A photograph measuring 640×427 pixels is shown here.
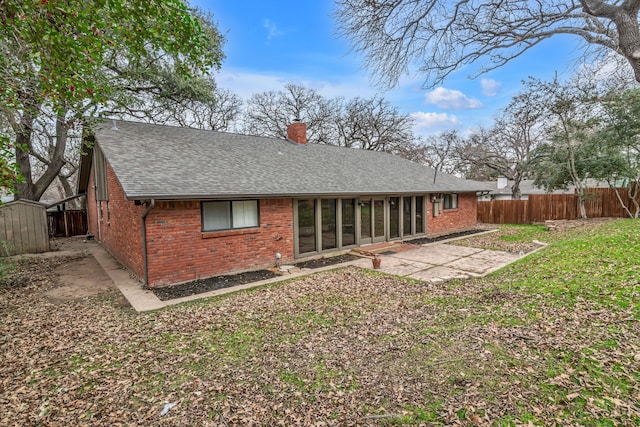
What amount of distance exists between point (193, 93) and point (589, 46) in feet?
51.6

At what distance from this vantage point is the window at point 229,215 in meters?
7.91

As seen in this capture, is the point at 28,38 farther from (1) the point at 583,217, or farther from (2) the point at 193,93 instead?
(1) the point at 583,217

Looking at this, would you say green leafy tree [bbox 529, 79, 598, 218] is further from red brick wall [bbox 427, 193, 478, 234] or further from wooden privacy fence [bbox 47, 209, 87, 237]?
wooden privacy fence [bbox 47, 209, 87, 237]

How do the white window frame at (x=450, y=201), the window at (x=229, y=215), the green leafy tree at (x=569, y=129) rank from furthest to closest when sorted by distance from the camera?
1. the white window frame at (x=450, y=201)
2. the green leafy tree at (x=569, y=129)
3. the window at (x=229, y=215)

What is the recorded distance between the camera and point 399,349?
13.0 feet

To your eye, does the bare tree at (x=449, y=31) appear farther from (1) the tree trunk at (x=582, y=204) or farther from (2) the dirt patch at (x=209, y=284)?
(1) the tree trunk at (x=582, y=204)

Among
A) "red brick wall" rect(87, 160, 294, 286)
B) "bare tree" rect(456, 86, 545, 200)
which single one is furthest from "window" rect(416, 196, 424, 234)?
"bare tree" rect(456, 86, 545, 200)

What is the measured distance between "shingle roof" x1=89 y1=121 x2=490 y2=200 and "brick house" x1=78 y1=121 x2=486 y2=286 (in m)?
0.04

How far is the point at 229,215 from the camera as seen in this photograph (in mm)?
8250

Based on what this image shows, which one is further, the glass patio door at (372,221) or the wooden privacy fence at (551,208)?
the wooden privacy fence at (551,208)

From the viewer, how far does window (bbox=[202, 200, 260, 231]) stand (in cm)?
791

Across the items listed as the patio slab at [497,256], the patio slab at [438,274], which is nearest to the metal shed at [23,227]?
the patio slab at [438,274]

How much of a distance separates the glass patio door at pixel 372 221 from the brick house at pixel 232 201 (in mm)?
41

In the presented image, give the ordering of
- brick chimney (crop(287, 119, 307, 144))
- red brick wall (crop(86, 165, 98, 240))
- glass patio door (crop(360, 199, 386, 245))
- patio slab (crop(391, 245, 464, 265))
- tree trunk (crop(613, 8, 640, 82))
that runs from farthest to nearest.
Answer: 1. brick chimney (crop(287, 119, 307, 144))
2. red brick wall (crop(86, 165, 98, 240))
3. glass patio door (crop(360, 199, 386, 245))
4. patio slab (crop(391, 245, 464, 265))
5. tree trunk (crop(613, 8, 640, 82))
